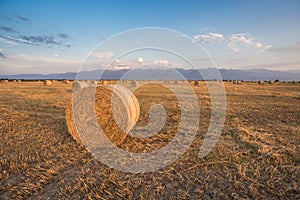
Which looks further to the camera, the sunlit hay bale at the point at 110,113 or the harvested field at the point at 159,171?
the sunlit hay bale at the point at 110,113

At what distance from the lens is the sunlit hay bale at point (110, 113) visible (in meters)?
5.80

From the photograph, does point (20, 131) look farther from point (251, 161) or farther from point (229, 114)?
point (229, 114)

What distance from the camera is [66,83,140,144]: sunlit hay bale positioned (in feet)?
19.0

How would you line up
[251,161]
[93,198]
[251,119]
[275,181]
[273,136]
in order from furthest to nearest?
[251,119] → [273,136] → [251,161] → [275,181] → [93,198]

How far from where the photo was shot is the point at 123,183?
3539 mm

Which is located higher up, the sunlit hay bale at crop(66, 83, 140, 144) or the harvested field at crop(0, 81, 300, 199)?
the sunlit hay bale at crop(66, 83, 140, 144)

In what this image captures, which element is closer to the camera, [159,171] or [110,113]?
[159,171]

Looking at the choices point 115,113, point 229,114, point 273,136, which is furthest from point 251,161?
point 229,114

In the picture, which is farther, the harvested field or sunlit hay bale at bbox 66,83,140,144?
sunlit hay bale at bbox 66,83,140,144

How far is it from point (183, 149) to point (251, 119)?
15.2 feet

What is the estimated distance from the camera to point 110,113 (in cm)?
608

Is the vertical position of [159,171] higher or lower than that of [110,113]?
lower

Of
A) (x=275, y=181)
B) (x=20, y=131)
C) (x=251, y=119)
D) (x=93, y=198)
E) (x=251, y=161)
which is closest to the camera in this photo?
(x=93, y=198)

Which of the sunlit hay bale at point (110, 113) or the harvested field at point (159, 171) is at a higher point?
the sunlit hay bale at point (110, 113)
